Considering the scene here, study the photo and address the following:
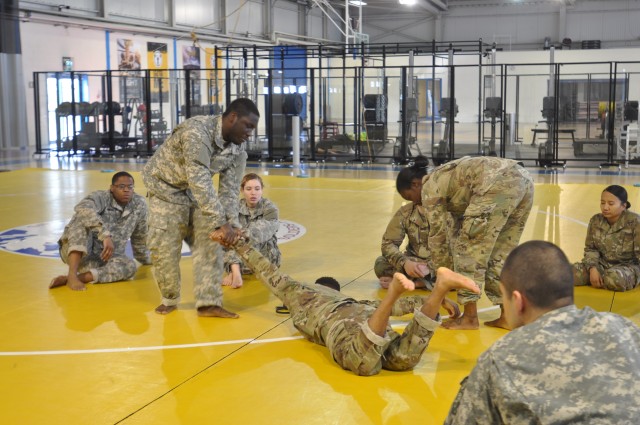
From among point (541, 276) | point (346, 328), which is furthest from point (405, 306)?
point (541, 276)

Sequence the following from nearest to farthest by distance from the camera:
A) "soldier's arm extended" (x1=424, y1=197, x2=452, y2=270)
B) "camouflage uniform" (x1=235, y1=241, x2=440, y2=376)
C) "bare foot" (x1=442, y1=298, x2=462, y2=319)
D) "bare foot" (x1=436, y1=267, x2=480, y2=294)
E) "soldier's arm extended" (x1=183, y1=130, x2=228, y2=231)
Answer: "bare foot" (x1=436, y1=267, x2=480, y2=294) < "camouflage uniform" (x1=235, y1=241, x2=440, y2=376) < "bare foot" (x1=442, y1=298, x2=462, y2=319) < "soldier's arm extended" (x1=424, y1=197, x2=452, y2=270) < "soldier's arm extended" (x1=183, y1=130, x2=228, y2=231)

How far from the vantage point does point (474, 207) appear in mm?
5312

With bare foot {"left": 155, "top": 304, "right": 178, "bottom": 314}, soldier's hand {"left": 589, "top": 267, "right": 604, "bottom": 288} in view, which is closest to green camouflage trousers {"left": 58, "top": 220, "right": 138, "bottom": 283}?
bare foot {"left": 155, "top": 304, "right": 178, "bottom": 314}

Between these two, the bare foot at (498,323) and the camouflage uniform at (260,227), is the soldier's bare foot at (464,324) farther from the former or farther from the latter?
Answer: the camouflage uniform at (260,227)

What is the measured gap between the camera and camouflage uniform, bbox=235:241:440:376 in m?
4.34

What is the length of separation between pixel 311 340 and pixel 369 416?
1279 mm

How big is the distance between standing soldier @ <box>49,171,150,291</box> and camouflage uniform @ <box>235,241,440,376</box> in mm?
1933

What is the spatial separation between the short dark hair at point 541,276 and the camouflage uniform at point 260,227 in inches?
179

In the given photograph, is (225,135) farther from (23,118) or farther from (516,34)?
(516,34)

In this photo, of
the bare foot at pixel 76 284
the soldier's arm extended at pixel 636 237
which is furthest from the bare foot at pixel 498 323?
the bare foot at pixel 76 284

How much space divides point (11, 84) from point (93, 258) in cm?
1838

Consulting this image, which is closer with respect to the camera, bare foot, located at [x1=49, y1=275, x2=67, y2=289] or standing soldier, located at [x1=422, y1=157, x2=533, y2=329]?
standing soldier, located at [x1=422, y1=157, x2=533, y2=329]

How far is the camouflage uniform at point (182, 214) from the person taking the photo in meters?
5.80

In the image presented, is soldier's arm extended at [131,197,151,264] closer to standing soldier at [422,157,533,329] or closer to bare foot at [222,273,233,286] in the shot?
bare foot at [222,273,233,286]
